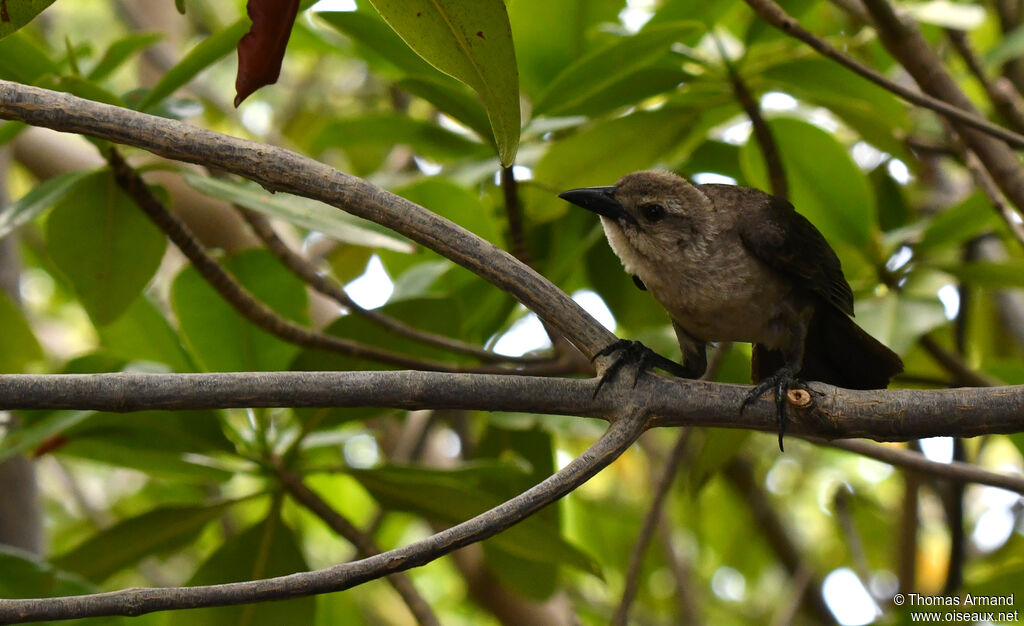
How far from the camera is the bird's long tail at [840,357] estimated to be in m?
2.09

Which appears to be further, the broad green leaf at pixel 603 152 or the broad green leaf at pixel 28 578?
the broad green leaf at pixel 603 152

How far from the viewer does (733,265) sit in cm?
213

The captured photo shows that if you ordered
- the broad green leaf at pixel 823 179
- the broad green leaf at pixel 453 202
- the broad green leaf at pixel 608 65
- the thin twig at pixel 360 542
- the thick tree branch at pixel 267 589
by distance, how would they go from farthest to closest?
the broad green leaf at pixel 823 179 → the broad green leaf at pixel 453 202 → the thin twig at pixel 360 542 → the broad green leaf at pixel 608 65 → the thick tree branch at pixel 267 589

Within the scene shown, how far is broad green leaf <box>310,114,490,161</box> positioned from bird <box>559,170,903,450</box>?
419 mm

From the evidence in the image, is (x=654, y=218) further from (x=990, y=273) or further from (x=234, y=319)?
(x=234, y=319)

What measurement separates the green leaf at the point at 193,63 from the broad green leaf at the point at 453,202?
1.52ft

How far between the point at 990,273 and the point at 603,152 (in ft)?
2.90

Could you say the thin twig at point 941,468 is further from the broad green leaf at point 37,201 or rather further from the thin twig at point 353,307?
the broad green leaf at point 37,201

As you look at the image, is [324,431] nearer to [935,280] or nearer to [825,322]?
[825,322]

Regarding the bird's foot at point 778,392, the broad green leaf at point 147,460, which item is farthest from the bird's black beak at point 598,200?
the broad green leaf at point 147,460

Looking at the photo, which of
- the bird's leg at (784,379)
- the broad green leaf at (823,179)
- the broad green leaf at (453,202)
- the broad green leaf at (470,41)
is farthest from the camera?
the broad green leaf at (823,179)

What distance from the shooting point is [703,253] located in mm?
2152

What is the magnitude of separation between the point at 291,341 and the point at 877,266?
137cm

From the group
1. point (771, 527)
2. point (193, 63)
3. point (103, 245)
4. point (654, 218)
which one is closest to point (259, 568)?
point (103, 245)
